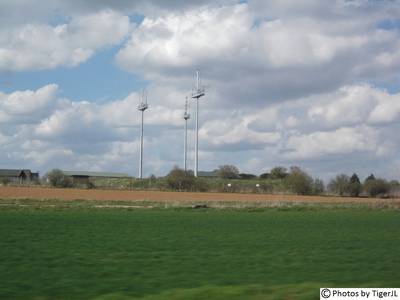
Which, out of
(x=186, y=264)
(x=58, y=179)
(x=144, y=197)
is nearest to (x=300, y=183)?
(x=144, y=197)

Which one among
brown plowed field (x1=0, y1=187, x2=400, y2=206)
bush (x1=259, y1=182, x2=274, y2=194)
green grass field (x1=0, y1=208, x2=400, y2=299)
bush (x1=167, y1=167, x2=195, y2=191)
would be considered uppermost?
bush (x1=167, y1=167, x2=195, y2=191)

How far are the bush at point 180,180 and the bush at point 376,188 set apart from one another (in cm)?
5057

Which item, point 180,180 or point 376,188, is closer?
point 180,180

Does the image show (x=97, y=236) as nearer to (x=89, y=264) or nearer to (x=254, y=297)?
(x=89, y=264)

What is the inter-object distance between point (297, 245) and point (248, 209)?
5177 cm

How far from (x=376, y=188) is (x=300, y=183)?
24.7m

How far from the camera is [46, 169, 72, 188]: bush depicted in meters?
172

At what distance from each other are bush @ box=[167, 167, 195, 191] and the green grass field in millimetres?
121478

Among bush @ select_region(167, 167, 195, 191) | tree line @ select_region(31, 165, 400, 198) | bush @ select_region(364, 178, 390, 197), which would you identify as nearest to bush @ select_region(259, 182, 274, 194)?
tree line @ select_region(31, 165, 400, 198)

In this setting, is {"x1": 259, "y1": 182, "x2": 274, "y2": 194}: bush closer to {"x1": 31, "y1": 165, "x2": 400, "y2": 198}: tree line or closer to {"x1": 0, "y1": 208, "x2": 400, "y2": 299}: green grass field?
{"x1": 31, "y1": 165, "x2": 400, "y2": 198}: tree line

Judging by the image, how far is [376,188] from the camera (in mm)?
170375

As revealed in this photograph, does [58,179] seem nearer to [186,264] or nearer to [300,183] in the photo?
[300,183]

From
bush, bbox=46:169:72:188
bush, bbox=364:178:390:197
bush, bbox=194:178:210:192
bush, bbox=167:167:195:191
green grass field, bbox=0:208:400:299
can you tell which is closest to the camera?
green grass field, bbox=0:208:400:299

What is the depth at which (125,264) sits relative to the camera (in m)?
24.6
